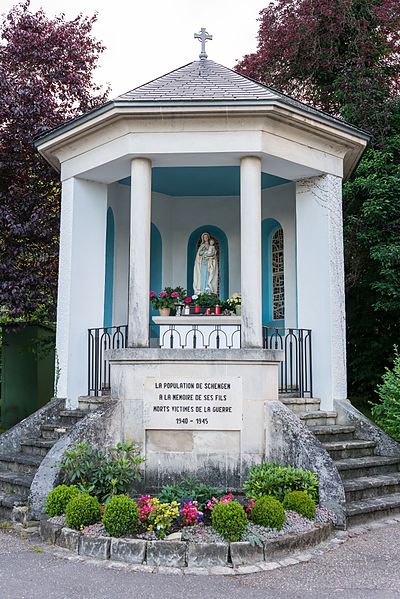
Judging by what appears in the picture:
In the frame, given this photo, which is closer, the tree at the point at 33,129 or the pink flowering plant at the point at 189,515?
the pink flowering plant at the point at 189,515

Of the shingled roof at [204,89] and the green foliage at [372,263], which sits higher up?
the shingled roof at [204,89]

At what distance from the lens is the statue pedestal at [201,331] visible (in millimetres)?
9602

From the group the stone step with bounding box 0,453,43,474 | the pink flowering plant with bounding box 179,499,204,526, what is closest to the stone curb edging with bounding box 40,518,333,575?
the pink flowering plant with bounding box 179,499,204,526

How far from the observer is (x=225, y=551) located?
19.0 ft

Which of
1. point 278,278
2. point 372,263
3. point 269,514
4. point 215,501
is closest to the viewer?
point 269,514

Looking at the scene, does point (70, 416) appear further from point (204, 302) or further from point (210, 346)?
point (204, 302)

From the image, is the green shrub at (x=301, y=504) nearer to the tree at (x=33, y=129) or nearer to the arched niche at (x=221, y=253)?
the arched niche at (x=221, y=253)

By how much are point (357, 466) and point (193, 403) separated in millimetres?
2467

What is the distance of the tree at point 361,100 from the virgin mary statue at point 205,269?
302 cm

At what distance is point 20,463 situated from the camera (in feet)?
28.2

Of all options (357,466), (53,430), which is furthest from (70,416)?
(357,466)

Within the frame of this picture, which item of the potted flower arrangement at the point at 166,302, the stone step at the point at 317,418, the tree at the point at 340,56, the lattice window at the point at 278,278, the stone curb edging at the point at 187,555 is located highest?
the tree at the point at 340,56

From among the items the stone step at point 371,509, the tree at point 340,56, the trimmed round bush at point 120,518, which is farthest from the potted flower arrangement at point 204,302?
the tree at point 340,56

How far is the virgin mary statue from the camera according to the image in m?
11.1
